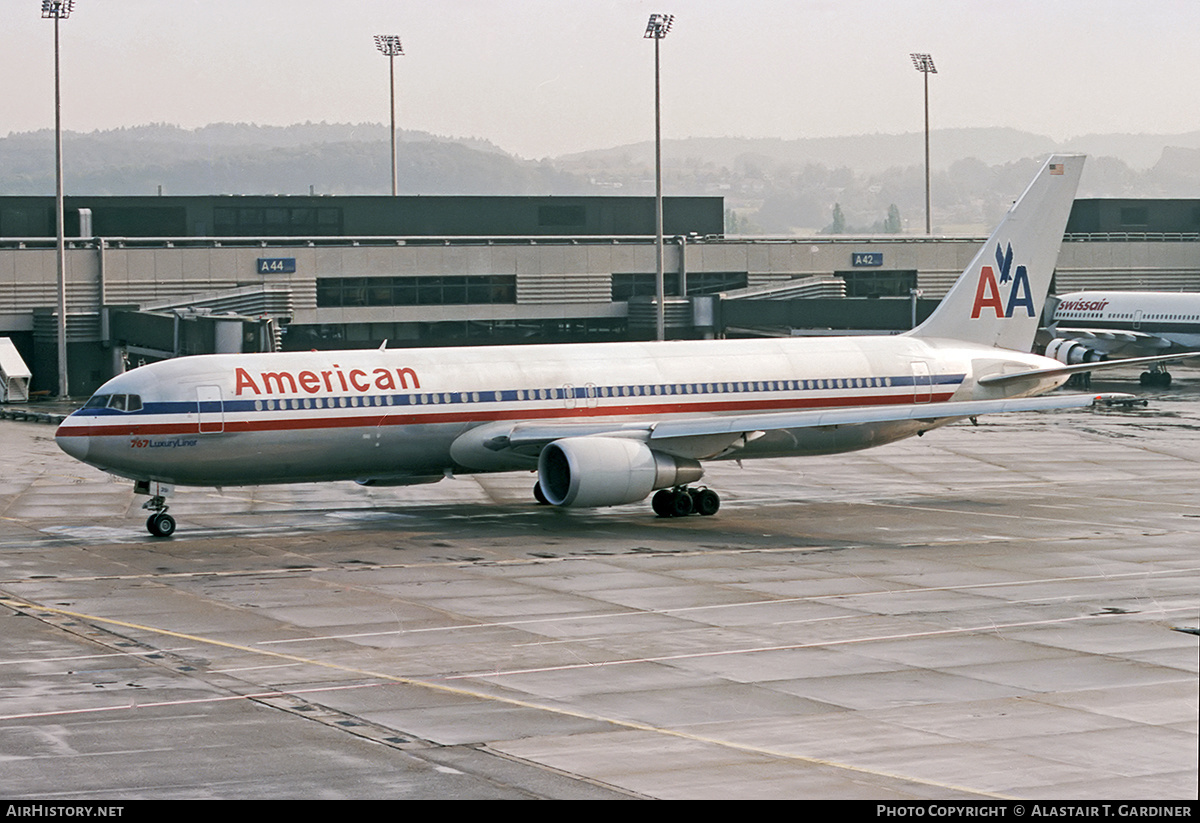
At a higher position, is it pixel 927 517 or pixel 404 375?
pixel 404 375

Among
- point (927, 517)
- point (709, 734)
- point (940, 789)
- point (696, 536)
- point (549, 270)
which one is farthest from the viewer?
point (549, 270)

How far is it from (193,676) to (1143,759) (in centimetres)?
1411

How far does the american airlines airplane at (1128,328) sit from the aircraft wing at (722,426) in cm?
4795

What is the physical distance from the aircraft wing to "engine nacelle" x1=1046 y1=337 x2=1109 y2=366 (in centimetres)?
4671

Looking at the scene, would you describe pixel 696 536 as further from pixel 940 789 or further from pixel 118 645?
pixel 940 789

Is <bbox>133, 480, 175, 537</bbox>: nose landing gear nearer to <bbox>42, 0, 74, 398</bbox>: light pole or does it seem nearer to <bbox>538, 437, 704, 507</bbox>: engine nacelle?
<bbox>538, 437, 704, 507</bbox>: engine nacelle

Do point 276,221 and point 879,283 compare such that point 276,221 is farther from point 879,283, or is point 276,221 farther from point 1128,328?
point 1128,328

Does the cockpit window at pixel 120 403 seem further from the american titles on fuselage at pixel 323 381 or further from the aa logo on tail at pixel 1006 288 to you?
the aa logo on tail at pixel 1006 288

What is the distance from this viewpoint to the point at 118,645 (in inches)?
1129

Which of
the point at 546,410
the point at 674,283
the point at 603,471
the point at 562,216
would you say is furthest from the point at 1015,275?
the point at 562,216

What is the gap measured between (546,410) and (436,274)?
50.3 meters

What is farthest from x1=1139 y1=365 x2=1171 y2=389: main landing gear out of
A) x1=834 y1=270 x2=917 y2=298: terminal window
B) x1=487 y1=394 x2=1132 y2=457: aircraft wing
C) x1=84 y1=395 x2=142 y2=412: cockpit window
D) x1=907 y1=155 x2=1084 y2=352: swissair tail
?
x1=84 y1=395 x2=142 y2=412: cockpit window

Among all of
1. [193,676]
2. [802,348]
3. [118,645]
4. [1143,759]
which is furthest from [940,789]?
[802,348]

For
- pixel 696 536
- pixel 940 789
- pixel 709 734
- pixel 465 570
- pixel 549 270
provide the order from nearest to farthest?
pixel 940 789 < pixel 709 734 < pixel 465 570 < pixel 696 536 < pixel 549 270
